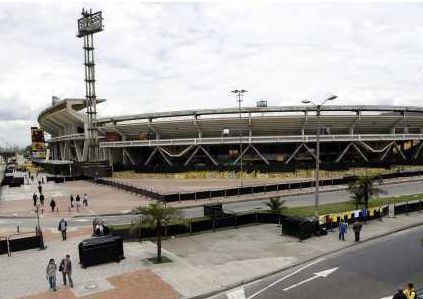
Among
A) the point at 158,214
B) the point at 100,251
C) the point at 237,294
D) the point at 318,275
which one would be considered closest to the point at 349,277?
the point at 318,275

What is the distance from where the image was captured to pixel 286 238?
89.5ft

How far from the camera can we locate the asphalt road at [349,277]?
17.8 metres

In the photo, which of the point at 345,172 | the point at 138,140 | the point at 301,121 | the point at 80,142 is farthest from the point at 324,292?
the point at 80,142

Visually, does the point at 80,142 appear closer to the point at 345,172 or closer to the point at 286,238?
the point at 345,172

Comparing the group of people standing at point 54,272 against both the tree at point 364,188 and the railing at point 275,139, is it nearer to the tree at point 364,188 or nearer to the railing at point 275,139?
the tree at point 364,188

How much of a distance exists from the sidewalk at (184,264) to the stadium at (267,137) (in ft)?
140

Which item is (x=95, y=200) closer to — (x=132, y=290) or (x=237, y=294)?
(x=132, y=290)

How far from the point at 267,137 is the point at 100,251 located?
2222 inches

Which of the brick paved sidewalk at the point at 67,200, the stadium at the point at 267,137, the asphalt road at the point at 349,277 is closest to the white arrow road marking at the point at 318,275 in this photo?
the asphalt road at the point at 349,277

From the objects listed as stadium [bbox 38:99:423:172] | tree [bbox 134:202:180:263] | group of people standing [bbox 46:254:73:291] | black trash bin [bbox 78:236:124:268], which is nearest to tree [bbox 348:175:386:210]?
tree [bbox 134:202:180:263]

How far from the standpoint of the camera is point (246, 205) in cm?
4234

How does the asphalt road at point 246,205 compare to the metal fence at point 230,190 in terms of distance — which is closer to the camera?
the asphalt road at point 246,205

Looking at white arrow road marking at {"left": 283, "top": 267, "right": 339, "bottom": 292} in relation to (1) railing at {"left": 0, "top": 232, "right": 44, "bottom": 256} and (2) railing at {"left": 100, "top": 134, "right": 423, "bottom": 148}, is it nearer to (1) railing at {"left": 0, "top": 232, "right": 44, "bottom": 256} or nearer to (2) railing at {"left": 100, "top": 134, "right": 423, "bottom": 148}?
(1) railing at {"left": 0, "top": 232, "right": 44, "bottom": 256}

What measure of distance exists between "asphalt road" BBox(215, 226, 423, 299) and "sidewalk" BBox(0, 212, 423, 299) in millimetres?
859
